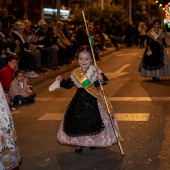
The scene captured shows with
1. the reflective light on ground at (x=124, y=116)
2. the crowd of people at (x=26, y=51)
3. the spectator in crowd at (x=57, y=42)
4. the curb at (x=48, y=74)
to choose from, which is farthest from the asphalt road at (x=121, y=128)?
the spectator in crowd at (x=57, y=42)

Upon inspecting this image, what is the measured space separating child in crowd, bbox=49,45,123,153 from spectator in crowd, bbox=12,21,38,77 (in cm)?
639

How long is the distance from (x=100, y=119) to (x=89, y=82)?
20.4 inches

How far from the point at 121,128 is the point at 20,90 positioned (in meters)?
3.25

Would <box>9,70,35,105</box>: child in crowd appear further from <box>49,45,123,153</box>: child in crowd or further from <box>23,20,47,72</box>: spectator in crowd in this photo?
<box>49,45,123,153</box>: child in crowd

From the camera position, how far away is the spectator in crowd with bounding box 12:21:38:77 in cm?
1310

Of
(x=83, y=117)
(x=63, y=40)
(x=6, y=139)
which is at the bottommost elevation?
(x=63, y=40)

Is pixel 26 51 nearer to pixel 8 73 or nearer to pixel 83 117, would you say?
pixel 8 73

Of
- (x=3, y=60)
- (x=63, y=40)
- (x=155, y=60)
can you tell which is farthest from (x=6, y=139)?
(x=63, y=40)

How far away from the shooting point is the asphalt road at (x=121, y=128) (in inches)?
246

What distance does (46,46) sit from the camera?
15758mm

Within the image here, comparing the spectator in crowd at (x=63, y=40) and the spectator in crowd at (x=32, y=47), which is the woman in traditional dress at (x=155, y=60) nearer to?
the spectator in crowd at (x=32, y=47)

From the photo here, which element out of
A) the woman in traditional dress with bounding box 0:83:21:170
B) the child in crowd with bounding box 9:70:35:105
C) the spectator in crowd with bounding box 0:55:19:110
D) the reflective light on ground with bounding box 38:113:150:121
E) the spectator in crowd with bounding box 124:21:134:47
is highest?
the woman in traditional dress with bounding box 0:83:21:170

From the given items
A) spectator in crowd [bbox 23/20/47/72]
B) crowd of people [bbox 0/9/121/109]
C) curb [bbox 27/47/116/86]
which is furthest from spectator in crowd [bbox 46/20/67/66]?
spectator in crowd [bbox 23/20/47/72]

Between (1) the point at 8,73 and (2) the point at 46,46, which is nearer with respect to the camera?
(1) the point at 8,73
